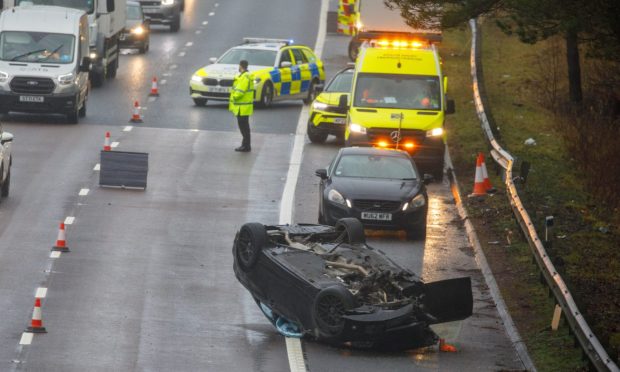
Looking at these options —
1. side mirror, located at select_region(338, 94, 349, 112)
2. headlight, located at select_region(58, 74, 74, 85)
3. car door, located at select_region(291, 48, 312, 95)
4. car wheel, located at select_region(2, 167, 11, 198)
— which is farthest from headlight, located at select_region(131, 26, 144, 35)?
car wheel, located at select_region(2, 167, 11, 198)

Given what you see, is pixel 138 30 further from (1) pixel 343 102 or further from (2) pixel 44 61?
(1) pixel 343 102

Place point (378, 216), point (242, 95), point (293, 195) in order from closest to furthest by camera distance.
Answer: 1. point (378, 216)
2. point (293, 195)
3. point (242, 95)

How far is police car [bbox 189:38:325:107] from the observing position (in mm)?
36688

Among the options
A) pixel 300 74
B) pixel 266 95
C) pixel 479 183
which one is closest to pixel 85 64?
pixel 266 95

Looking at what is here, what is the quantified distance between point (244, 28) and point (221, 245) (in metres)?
32.5

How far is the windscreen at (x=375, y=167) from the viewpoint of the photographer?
23.8 metres

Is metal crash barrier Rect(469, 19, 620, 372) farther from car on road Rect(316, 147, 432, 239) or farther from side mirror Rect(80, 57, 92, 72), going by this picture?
side mirror Rect(80, 57, 92, 72)

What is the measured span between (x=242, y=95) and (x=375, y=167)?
293 inches

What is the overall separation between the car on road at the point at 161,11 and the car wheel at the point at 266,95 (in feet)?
49.7

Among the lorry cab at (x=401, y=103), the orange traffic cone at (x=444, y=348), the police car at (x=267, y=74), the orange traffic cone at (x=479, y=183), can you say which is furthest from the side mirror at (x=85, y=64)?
the orange traffic cone at (x=444, y=348)

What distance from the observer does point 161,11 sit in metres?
52.3

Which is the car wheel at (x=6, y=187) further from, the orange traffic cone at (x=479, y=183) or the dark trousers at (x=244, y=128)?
the orange traffic cone at (x=479, y=183)

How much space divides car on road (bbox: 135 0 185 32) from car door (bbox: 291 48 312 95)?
44.5ft

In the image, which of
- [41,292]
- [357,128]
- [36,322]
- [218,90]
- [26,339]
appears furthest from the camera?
[218,90]
